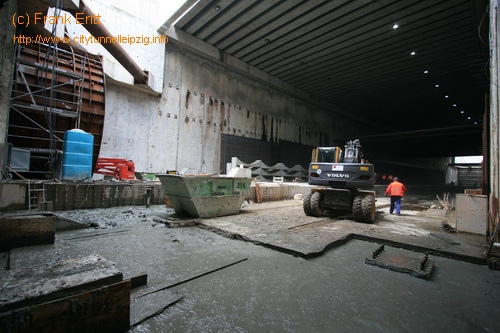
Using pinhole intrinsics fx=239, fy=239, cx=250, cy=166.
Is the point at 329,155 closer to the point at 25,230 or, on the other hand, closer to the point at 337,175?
the point at 337,175

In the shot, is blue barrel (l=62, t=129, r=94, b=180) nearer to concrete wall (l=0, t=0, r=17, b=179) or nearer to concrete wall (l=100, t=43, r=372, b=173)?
concrete wall (l=0, t=0, r=17, b=179)

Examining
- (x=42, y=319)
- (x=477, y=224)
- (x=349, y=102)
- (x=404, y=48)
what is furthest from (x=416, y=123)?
(x=42, y=319)

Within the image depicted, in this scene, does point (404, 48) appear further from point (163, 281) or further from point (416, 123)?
point (416, 123)

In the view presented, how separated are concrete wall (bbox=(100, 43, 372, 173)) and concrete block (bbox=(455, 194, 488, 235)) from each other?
11.4 m

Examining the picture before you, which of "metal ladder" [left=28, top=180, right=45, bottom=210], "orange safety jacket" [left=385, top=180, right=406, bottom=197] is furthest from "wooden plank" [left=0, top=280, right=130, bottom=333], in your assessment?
"orange safety jacket" [left=385, top=180, right=406, bottom=197]

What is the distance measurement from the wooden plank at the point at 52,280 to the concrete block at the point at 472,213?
706 centimetres

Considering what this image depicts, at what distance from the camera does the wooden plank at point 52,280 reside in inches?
58.8

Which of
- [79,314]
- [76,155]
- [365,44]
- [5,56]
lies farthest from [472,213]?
[365,44]

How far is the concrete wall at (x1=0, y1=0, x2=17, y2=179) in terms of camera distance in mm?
4855

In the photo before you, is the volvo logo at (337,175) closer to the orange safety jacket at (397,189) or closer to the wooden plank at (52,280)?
the orange safety jacket at (397,189)

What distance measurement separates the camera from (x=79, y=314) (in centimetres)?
166

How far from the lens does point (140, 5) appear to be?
11195 millimetres

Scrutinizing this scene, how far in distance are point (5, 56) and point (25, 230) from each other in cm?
385

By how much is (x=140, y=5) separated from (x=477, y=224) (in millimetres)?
14780
